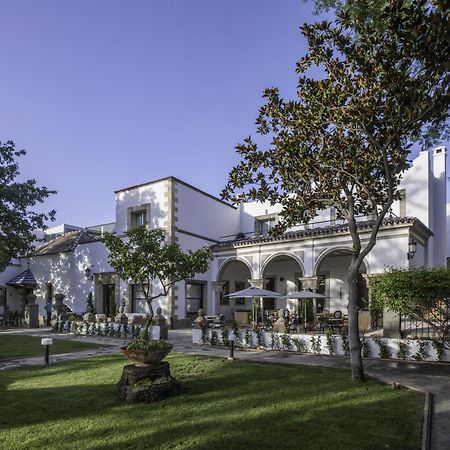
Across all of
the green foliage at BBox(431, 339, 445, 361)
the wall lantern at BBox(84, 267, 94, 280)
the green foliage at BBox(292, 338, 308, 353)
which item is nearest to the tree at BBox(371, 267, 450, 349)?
the green foliage at BBox(431, 339, 445, 361)

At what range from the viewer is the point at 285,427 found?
17.3 feet

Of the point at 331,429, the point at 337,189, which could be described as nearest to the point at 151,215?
the point at 337,189

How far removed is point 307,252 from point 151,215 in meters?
8.67

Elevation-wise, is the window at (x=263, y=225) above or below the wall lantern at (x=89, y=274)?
above

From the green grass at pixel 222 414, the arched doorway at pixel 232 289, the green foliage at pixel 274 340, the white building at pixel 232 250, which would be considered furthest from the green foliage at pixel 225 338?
the arched doorway at pixel 232 289

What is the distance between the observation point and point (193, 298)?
22797 mm

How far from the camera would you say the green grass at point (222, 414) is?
489cm

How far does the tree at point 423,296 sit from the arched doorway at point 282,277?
42.4ft

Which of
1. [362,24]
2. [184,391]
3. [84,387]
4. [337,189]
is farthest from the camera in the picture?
[337,189]

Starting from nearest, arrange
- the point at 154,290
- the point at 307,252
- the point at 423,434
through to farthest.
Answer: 1. the point at 423,434
2. the point at 307,252
3. the point at 154,290

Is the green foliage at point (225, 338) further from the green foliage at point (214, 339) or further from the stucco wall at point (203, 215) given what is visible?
the stucco wall at point (203, 215)

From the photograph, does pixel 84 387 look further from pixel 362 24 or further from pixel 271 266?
pixel 271 266

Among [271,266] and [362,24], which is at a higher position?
[362,24]

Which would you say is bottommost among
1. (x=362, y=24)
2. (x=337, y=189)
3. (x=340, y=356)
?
(x=340, y=356)
